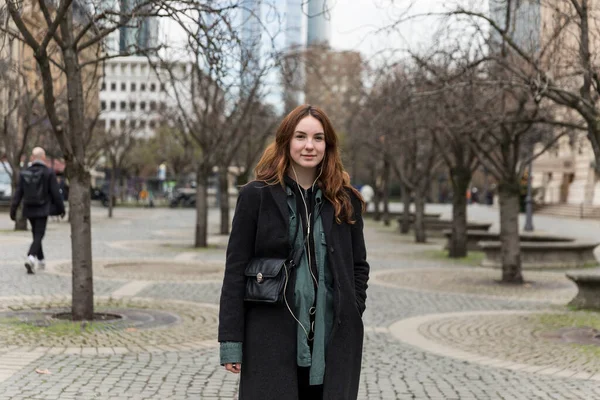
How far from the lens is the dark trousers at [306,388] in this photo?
3492 mm

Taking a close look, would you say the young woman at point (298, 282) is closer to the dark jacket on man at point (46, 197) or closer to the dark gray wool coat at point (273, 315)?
the dark gray wool coat at point (273, 315)

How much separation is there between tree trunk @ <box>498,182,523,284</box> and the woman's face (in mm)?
10601

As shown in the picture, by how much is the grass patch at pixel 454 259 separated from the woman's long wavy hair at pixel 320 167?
47.3 ft

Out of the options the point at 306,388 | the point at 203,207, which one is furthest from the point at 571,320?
the point at 203,207

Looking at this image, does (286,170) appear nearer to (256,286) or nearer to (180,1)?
(256,286)

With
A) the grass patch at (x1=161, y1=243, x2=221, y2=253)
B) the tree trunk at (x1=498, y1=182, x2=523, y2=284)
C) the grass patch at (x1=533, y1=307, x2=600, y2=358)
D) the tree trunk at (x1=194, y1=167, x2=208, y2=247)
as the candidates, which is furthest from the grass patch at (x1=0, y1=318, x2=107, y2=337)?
the tree trunk at (x1=194, y1=167, x2=208, y2=247)

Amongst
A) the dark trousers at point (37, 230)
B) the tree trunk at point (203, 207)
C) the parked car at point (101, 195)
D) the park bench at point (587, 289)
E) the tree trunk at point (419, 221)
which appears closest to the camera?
the park bench at point (587, 289)

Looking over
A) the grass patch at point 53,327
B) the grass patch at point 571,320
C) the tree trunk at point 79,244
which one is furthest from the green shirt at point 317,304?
the grass patch at point 571,320

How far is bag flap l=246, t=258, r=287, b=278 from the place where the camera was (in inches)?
134

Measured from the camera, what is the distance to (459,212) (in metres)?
19.3

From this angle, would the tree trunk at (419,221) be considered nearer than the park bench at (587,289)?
No

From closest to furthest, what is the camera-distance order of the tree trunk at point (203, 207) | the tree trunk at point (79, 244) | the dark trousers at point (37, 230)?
the tree trunk at point (79, 244) → the dark trousers at point (37, 230) → the tree trunk at point (203, 207)

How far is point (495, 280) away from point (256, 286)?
11574mm

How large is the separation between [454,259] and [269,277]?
52.5 ft
